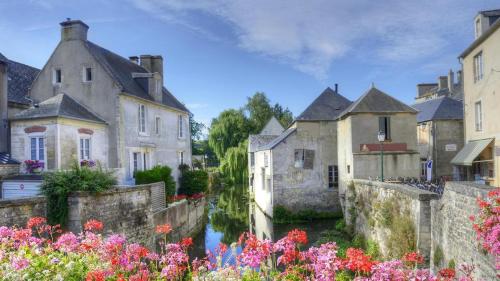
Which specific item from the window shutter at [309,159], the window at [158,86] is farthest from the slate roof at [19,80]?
the window shutter at [309,159]

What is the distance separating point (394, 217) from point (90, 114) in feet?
43.4

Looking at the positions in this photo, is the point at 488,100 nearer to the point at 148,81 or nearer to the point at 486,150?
the point at 486,150

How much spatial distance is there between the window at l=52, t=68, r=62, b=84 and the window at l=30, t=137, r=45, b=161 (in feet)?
13.6

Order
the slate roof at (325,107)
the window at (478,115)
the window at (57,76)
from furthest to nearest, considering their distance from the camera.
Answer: the slate roof at (325,107), the window at (57,76), the window at (478,115)

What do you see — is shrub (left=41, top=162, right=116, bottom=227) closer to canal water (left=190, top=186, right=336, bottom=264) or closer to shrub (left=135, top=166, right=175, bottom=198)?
canal water (left=190, top=186, right=336, bottom=264)

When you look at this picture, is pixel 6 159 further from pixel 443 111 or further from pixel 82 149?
pixel 443 111

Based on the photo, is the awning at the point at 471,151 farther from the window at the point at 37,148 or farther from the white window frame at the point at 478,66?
the window at the point at 37,148

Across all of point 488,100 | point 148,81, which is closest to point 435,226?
point 488,100

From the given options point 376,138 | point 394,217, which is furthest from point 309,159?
point 394,217

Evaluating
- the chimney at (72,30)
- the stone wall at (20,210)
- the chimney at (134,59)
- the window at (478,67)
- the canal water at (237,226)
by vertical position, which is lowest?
the canal water at (237,226)

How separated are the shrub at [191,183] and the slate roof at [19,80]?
31.1ft

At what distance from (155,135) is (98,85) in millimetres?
4285

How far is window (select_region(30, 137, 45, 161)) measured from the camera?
571 inches

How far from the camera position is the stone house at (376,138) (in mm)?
17797
